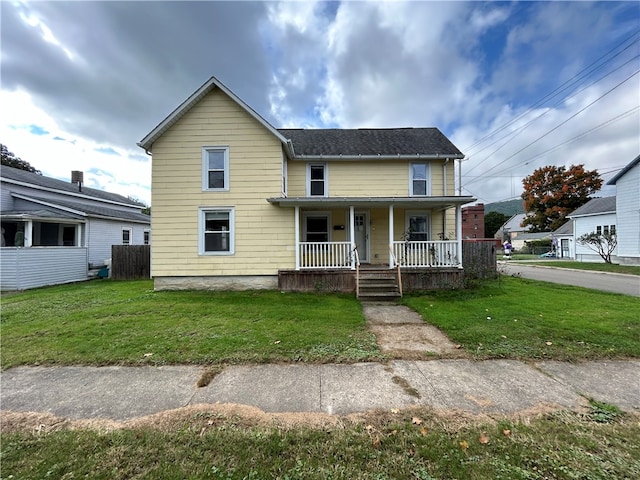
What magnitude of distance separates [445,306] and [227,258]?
770cm

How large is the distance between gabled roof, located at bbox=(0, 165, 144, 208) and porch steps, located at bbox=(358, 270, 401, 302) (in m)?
19.2

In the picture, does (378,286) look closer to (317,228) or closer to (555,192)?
(317,228)

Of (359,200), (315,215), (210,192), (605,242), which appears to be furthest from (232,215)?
(605,242)

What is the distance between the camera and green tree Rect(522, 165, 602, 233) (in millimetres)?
39281

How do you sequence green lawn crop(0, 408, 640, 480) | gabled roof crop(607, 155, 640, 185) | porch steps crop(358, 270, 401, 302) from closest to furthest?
A: green lawn crop(0, 408, 640, 480) → porch steps crop(358, 270, 401, 302) → gabled roof crop(607, 155, 640, 185)

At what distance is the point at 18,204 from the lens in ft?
47.4

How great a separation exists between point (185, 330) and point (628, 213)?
28.8m

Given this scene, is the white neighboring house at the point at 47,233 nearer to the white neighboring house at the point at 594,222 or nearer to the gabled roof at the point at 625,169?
the gabled roof at the point at 625,169

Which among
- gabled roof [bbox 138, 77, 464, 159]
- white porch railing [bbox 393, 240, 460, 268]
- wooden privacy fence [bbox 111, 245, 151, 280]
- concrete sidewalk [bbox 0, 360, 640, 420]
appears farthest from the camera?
wooden privacy fence [bbox 111, 245, 151, 280]

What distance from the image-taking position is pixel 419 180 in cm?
1212

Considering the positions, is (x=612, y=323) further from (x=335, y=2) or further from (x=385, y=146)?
(x=335, y=2)

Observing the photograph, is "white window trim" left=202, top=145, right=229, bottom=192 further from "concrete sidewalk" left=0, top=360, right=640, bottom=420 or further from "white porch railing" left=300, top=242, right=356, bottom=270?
"concrete sidewalk" left=0, top=360, right=640, bottom=420

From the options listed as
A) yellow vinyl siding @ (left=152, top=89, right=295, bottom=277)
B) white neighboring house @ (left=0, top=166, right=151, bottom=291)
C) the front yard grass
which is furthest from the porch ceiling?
white neighboring house @ (left=0, top=166, right=151, bottom=291)

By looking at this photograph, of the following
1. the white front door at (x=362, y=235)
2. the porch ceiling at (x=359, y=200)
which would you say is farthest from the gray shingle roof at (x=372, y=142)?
the porch ceiling at (x=359, y=200)
